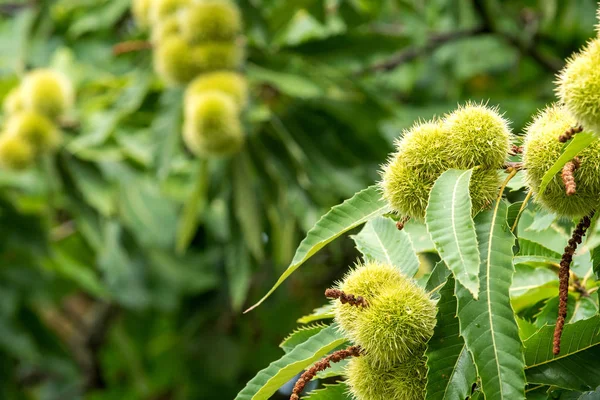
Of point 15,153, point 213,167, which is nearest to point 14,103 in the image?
point 15,153

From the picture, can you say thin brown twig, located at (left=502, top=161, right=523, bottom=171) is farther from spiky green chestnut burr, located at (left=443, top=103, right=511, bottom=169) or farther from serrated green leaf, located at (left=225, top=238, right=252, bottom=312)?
serrated green leaf, located at (left=225, top=238, right=252, bottom=312)

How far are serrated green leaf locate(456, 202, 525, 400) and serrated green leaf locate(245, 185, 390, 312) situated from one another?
0.56 feet

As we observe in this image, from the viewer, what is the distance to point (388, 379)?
105 cm

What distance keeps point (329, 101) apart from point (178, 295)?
147 cm

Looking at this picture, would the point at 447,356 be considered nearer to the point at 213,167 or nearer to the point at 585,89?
the point at 585,89

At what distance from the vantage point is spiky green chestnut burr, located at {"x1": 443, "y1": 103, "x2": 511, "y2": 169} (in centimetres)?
104

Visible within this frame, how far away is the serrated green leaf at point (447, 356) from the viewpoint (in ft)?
3.26

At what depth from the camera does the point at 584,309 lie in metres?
1.26

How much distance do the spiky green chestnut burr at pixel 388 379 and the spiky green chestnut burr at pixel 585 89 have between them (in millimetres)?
359

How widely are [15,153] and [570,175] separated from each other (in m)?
2.51

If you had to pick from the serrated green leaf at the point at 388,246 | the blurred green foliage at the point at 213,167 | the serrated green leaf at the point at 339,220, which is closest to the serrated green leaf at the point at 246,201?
the blurred green foliage at the point at 213,167

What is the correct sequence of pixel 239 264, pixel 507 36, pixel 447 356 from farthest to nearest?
pixel 507 36 → pixel 239 264 → pixel 447 356

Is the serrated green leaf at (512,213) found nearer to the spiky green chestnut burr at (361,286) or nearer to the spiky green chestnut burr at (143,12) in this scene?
the spiky green chestnut burr at (361,286)

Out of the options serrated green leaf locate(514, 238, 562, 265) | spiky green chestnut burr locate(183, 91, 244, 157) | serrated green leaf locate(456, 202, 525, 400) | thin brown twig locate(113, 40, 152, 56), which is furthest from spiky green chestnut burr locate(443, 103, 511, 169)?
thin brown twig locate(113, 40, 152, 56)
